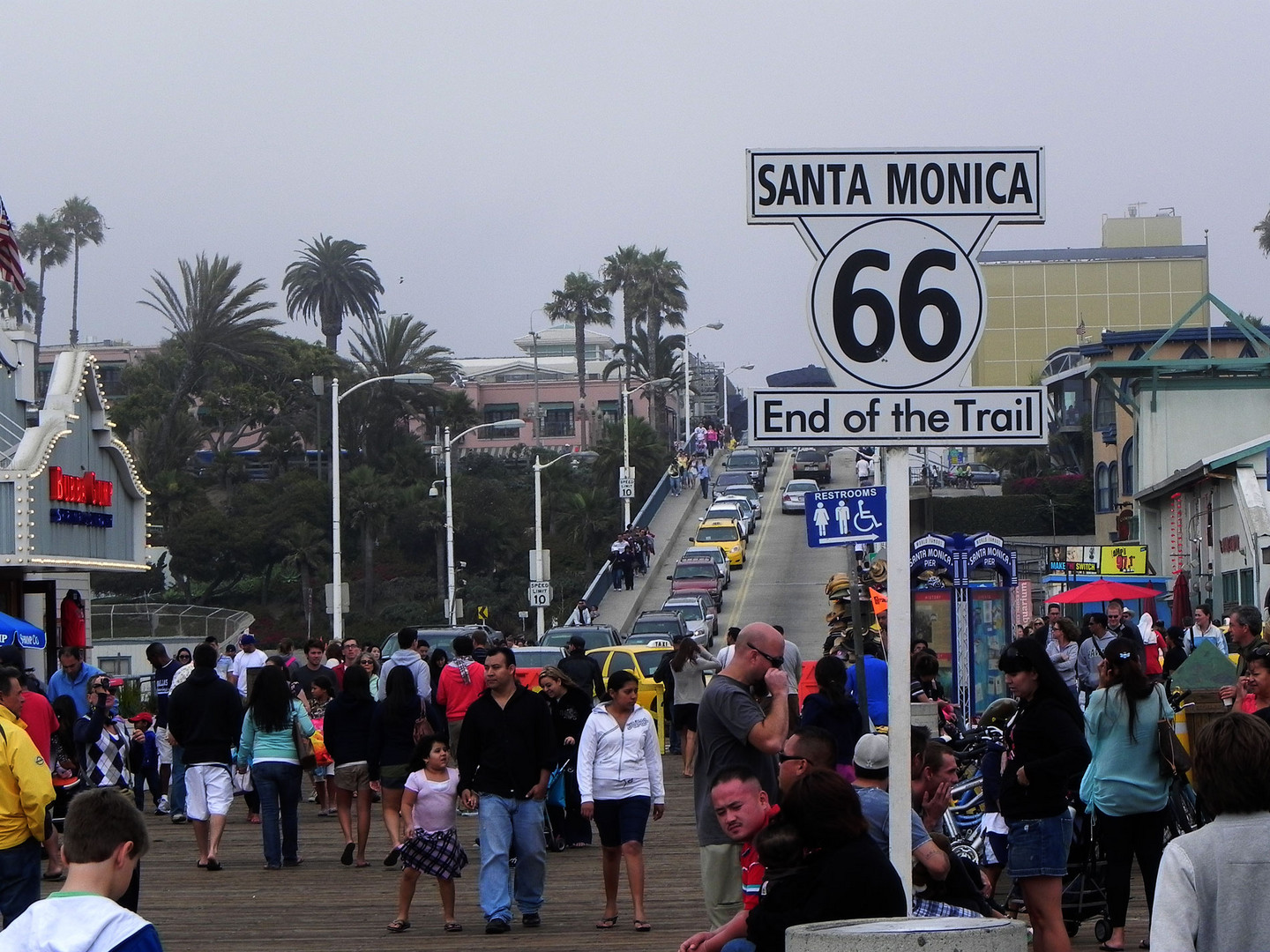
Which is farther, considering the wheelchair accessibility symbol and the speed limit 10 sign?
the wheelchair accessibility symbol

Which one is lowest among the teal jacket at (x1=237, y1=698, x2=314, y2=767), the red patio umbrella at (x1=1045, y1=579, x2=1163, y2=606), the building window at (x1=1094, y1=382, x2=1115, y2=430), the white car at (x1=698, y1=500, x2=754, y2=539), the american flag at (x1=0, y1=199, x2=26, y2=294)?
the teal jacket at (x1=237, y1=698, x2=314, y2=767)

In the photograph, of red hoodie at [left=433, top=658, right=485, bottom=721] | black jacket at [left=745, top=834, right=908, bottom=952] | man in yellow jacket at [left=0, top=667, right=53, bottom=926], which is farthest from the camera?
red hoodie at [left=433, top=658, right=485, bottom=721]

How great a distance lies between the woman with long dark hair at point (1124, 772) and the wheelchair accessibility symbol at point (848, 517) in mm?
3678

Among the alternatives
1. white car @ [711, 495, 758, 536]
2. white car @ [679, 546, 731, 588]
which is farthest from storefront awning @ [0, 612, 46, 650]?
white car @ [711, 495, 758, 536]

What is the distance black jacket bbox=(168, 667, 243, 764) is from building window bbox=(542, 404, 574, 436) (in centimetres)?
9235

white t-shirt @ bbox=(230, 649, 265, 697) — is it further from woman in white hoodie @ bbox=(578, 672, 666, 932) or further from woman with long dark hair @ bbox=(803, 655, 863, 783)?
woman with long dark hair @ bbox=(803, 655, 863, 783)

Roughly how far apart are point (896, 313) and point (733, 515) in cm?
5980

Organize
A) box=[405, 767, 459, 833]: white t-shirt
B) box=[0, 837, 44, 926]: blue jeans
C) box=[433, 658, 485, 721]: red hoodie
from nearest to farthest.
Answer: box=[0, 837, 44, 926]: blue jeans
box=[405, 767, 459, 833]: white t-shirt
box=[433, 658, 485, 721]: red hoodie

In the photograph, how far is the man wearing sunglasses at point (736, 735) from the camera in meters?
7.49

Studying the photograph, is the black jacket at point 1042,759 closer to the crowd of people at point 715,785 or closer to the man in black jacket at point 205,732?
the crowd of people at point 715,785

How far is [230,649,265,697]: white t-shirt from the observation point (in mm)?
20672

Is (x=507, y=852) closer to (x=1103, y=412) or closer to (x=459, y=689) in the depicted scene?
(x=459, y=689)

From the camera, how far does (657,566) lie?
207 ft

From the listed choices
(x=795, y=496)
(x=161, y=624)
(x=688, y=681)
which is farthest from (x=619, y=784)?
(x=795, y=496)
